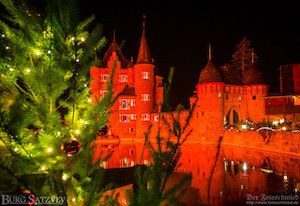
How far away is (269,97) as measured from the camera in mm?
28344

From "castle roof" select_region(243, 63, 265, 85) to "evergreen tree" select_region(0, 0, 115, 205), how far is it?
31.5 m

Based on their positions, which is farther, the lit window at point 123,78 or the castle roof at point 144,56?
the lit window at point 123,78

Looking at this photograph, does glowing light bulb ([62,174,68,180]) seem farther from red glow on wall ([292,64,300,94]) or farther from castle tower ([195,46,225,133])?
red glow on wall ([292,64,300,94])

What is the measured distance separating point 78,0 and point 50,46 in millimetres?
458

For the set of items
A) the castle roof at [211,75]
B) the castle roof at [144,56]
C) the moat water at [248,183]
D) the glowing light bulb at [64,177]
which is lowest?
the moat water at [248,183]

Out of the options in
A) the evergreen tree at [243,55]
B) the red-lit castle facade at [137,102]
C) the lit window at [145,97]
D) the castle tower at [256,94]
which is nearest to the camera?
the castle tower at [256,94]

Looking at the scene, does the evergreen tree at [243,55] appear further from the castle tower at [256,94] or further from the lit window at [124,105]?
the lit window at [124,105]

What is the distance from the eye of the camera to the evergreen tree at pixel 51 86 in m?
1.73

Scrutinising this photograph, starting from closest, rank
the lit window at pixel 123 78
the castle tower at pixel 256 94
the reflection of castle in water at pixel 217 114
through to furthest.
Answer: the reflection of castle in water at pixel 217 114 → the castle tower at pixel 256 94 → the lit window at pixel 123 78

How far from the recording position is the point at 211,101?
27.5 meters

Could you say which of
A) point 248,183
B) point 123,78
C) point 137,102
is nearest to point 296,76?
point 137,102

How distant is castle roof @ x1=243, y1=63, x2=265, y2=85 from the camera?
29406mm

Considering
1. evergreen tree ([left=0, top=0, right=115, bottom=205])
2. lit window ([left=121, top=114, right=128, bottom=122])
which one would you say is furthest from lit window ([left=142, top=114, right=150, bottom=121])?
evergreen tree ([left=0, top=0, right=115, bottom=205])

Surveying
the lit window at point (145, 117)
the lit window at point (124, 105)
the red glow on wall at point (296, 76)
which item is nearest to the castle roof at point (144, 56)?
the lit window at point (124, 105)
